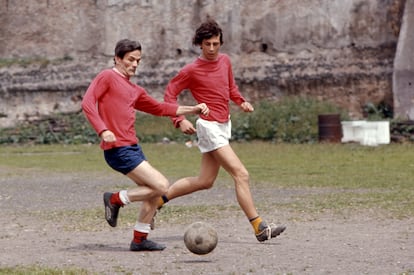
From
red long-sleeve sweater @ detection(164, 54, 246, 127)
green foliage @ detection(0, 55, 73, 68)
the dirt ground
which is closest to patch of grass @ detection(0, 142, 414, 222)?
the dirt ground

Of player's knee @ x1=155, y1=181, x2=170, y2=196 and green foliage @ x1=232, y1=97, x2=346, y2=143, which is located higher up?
player's knee @ x1=155, y1=181, x2=170, y2=196

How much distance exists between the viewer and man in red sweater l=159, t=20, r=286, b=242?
10.2 m

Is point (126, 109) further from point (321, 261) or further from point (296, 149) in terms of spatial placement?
point (296, 149)

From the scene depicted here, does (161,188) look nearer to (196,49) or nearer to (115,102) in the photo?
(115,102)

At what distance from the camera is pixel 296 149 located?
25.6 m

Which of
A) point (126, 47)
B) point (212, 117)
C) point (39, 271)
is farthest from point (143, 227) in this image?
point (39, 271)

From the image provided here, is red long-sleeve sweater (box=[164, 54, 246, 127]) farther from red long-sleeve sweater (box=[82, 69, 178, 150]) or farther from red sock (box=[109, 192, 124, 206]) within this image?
red sock (box=[109, 192, 124, 206])

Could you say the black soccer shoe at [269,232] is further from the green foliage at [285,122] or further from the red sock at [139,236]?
the green foliage at [285,122]

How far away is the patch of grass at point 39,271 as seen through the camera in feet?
26.3

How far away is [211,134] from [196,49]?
78.4 ft

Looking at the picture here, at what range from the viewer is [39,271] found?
8.12 m

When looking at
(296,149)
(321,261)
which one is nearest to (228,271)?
(321,261)

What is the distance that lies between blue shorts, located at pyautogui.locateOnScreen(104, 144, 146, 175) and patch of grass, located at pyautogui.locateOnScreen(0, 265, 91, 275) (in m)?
1.39

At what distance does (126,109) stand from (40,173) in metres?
11.5
